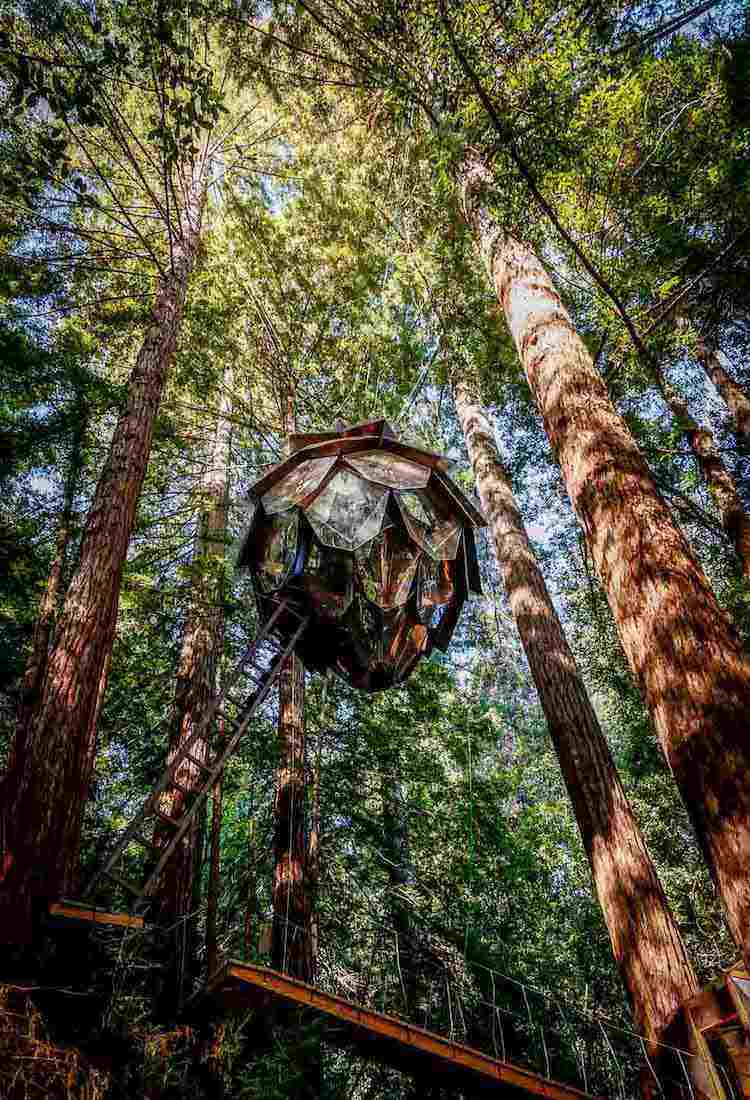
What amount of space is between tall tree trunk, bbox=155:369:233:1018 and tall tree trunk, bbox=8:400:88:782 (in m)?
1.26

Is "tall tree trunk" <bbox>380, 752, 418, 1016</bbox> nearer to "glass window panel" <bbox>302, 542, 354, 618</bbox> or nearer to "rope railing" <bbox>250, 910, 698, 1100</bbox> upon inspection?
"rope railing" <bbox>250, 910, 698, 1100</bbox>

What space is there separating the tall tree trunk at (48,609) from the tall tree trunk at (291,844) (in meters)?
1.97

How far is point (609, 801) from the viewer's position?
4.44 m

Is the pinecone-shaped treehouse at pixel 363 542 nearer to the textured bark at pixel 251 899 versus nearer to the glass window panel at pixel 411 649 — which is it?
the glass window panel at pixel 411 649

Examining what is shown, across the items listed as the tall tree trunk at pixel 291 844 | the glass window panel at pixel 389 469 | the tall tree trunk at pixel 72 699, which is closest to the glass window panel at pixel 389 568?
the glass window panel at pixel 389 469

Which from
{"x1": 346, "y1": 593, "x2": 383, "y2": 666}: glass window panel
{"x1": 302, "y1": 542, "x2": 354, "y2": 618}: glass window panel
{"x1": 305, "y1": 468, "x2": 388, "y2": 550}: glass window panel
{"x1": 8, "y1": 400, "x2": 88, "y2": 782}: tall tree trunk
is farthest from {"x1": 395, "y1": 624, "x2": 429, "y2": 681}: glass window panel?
{"x1": 8, "y1": 400, "x2": 88, "y2": 782}: tall tree trunk

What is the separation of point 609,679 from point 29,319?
37.6 ft

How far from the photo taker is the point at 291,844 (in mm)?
5773

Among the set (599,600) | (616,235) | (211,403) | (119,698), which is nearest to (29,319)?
(211,403)

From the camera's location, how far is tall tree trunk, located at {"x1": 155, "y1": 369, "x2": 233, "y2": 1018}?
4996mm

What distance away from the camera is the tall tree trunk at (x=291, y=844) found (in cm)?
523

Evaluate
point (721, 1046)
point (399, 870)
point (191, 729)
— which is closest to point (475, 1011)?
point (399, 870)

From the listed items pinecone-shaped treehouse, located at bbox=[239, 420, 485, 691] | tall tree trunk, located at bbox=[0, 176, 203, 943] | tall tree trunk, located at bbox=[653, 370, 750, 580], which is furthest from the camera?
tall tree trunk, located at bbox=[653, 370, 750, 580]

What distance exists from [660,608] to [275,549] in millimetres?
2548
